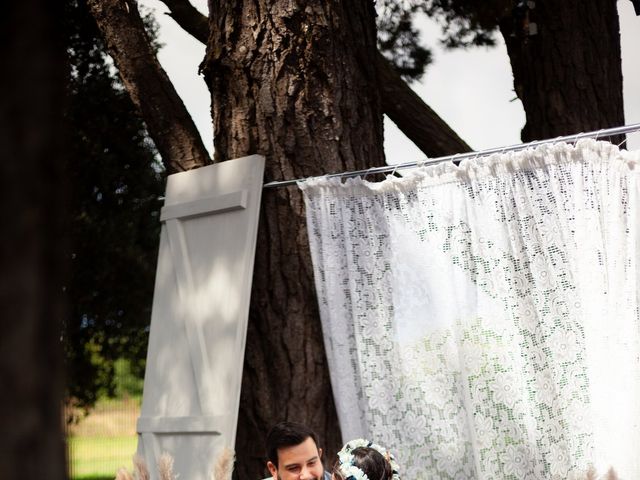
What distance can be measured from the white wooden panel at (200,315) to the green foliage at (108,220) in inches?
177

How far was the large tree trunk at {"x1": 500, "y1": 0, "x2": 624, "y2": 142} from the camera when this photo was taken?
4.93m

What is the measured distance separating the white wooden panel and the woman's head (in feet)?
2.84

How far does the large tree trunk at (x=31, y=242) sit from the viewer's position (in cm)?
54

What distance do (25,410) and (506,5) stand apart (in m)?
5.38

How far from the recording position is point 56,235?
0.57 meters

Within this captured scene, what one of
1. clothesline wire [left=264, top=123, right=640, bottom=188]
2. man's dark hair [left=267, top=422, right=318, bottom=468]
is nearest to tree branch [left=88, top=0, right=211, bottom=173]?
clothesline wire [left=264, top=123, right=640, bottom=188]

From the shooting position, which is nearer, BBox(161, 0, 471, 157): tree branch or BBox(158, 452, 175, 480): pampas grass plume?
BBox(158, 452, 175, 480): pampas grass plume

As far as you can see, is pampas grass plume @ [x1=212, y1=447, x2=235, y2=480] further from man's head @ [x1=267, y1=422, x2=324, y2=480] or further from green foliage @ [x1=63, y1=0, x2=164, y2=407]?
green foliage @ [x1=63, y1=0, x2=164, y2=407]

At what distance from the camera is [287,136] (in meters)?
3.83

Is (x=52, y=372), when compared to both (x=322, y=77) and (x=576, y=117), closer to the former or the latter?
(x=322, y=77)

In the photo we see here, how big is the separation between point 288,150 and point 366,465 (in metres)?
1.49

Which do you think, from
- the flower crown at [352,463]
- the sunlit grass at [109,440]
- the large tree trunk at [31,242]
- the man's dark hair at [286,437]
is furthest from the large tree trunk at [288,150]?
the sunlit grass at [109,440]

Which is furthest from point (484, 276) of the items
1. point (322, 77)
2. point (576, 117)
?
point (576, 117)

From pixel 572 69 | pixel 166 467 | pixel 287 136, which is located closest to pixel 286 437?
pixel 166 467
